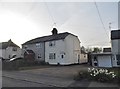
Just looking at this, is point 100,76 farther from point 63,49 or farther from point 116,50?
point 63,49

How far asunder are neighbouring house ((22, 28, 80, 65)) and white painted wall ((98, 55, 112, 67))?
26.6 feet

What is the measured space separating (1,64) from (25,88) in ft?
81.7

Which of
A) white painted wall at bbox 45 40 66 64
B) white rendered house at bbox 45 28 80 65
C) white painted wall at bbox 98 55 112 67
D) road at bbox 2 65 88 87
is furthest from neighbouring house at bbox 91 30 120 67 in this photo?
road at bbox 2 65 88 87

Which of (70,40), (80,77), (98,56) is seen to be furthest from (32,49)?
(80,77)

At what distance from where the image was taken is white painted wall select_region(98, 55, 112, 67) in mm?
33750

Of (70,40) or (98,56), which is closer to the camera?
(98,56)

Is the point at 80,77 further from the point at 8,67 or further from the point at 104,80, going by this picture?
the point at 8,67

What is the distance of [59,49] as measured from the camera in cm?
4147

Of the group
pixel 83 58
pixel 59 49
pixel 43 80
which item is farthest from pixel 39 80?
pixel 83 58

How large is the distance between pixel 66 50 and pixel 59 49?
175 cm

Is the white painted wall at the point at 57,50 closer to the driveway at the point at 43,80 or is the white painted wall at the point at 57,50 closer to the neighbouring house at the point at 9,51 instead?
the driveway at the point at 43,80

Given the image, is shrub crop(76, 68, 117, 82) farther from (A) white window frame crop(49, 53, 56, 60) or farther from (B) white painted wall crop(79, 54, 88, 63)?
(B) white painted wall crop(79, 54, 88, 63)

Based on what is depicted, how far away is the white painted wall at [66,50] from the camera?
133ft

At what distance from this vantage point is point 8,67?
33.8 metres
